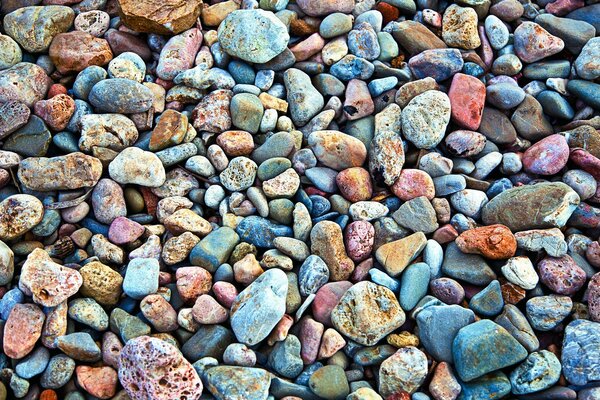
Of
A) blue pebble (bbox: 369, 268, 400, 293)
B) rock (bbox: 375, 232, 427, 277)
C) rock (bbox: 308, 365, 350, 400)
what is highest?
rock (bbox: 375, 232, 427, 277)

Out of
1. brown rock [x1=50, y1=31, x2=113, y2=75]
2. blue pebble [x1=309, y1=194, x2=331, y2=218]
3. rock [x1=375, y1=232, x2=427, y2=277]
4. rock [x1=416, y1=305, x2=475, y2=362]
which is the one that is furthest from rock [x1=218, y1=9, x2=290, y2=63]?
rock [x1=416, y1=305, x2=475, y2=362]

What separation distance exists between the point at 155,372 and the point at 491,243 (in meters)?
1.18

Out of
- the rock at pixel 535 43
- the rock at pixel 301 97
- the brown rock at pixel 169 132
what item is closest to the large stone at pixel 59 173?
the brown rock at pixel 169 132

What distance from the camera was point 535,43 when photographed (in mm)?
2365

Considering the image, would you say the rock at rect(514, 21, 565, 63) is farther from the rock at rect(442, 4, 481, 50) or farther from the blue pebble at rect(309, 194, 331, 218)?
the blue pebble at rect(309, 194, 331, 218)

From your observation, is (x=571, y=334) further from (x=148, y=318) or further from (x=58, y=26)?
(x=58, y=26)

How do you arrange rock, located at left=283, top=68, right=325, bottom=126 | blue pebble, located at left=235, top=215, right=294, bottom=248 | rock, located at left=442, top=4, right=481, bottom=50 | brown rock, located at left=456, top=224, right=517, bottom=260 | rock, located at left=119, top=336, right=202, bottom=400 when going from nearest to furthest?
rock, located at left=119, top=336, right=202, bottom=400 < brown rock, located at left=456, top=224, right=517, bottom=260 < blue pebble, located at left=235, top=215, right=294, bottom=248 < rock, located at left=283, top=68, right=325, bottom=126 < rock, located at left=442, top=4, right=481, bottom=50

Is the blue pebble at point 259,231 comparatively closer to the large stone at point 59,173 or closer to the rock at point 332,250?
the rock at point 332,250

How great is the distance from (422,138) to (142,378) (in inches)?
53.2

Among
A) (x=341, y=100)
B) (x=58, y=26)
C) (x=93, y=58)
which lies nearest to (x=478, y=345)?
(x=341, y=100)

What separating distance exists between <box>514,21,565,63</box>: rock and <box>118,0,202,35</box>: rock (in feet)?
4.80

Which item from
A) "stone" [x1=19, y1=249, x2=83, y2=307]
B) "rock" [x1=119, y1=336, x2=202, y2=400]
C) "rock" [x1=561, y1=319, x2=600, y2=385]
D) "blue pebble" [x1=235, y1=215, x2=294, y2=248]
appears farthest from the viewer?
"blue pebble" [x1=235, y1=215, x2=294, y2=248]

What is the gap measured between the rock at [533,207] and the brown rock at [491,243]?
0.32ft

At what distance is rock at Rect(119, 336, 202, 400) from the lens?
1.54 metres
